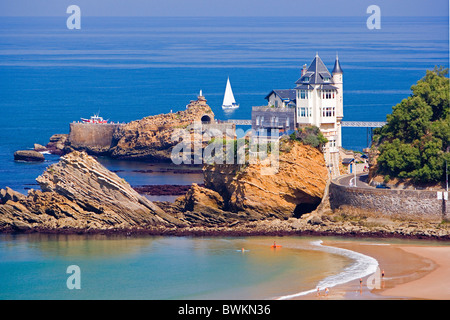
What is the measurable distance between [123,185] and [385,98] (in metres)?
72.7

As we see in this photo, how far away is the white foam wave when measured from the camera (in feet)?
141

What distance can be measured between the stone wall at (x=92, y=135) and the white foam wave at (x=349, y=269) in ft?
139

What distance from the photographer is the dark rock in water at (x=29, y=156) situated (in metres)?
81.6

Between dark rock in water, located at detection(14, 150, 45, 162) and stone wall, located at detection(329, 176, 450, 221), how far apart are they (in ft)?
117

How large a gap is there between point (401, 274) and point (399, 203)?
7.12 meters

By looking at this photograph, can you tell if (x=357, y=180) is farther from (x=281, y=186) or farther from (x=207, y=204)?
(x=207, y=204)

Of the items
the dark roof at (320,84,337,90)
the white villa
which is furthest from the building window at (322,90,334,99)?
the dark roof at (320,84,337,90)

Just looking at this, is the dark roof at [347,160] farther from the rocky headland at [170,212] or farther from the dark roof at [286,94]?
the rocky headland at [170,212]

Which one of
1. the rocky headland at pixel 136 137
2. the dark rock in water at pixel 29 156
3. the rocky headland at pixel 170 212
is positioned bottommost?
the rocky headland at pixel 170 212

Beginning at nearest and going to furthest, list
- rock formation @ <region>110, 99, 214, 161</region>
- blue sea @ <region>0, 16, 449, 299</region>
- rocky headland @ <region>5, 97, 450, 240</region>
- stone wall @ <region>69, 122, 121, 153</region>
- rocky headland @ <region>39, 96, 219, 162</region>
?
blue sea @ <region>0, 16, 449, 299</region> → rocky headland @ <region>5, 97, 450, 240</region> → rock formation @ <region>110, 99, 214, 161</region> → rocky headland @ <region>39, 96, 219, 162</region> → stone wall @ <region>69, 122, 121, 153</region>

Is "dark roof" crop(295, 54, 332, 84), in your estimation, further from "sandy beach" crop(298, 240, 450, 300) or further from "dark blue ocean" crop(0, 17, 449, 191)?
"dark blue ocean" crop(0, 17, 449, 191)

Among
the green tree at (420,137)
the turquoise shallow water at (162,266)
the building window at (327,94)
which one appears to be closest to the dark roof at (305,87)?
the building window at (327,94)

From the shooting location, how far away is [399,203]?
51156 mm

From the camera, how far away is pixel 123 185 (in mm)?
55281
